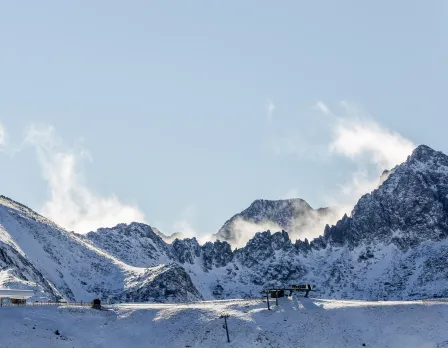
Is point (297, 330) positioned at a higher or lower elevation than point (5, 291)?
lower

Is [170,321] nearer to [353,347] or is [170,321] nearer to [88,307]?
[88,307]

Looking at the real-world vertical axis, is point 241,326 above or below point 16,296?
below

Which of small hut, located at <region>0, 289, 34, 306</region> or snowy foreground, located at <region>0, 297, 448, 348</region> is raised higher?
small hut, located at <region>0, 289, 34, 306</region>

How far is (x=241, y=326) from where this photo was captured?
96.3 m

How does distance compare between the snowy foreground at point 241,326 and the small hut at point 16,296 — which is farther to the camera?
the small hut at point 16,296

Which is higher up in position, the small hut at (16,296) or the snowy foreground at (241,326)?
the small hut at (16,296)

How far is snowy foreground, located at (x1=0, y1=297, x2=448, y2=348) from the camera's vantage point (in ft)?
297

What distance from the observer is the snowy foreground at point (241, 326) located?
9056 cm

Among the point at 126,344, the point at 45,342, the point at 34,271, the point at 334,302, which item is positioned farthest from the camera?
the point at 34,271

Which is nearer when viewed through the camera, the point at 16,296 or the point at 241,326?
the point at 241,326

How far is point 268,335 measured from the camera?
93438mm

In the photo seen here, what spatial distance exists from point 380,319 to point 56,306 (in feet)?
166

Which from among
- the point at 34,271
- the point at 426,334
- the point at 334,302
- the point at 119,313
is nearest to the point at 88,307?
the point at 119,313

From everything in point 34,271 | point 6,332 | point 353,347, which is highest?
point 34,271
